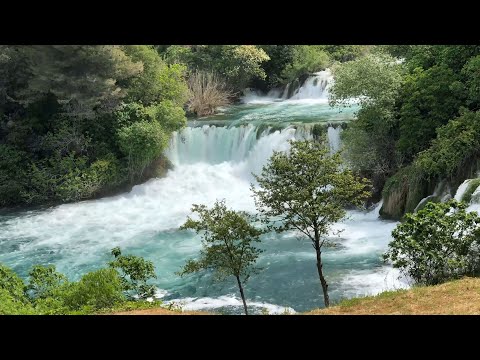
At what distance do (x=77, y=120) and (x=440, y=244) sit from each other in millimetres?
16219

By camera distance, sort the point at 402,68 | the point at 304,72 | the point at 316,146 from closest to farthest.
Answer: the point at 316,146 < the point at 402,68 < the point at 304,72

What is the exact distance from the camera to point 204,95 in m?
26.0

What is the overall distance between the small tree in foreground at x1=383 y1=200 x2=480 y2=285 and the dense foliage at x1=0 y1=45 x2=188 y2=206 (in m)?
13.4

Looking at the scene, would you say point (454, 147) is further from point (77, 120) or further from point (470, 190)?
point (77, 120)

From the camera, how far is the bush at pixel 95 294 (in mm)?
9305

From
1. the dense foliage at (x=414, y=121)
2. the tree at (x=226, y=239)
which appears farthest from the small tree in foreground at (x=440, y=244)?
the dense foliage at (x=414, y=121)

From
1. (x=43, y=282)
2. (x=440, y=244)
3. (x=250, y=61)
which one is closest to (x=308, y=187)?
(x=440, y=244)

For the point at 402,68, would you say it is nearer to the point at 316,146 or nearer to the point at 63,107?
the point at 316,146

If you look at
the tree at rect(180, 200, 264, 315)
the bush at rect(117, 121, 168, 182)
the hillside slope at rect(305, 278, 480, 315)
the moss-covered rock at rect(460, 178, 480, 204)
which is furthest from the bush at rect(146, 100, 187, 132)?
the hillside slope at rect(305, 278, 480, 315)

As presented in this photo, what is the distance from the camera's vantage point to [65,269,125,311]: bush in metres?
9.30

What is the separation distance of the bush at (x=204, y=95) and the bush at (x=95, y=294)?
667 inches
